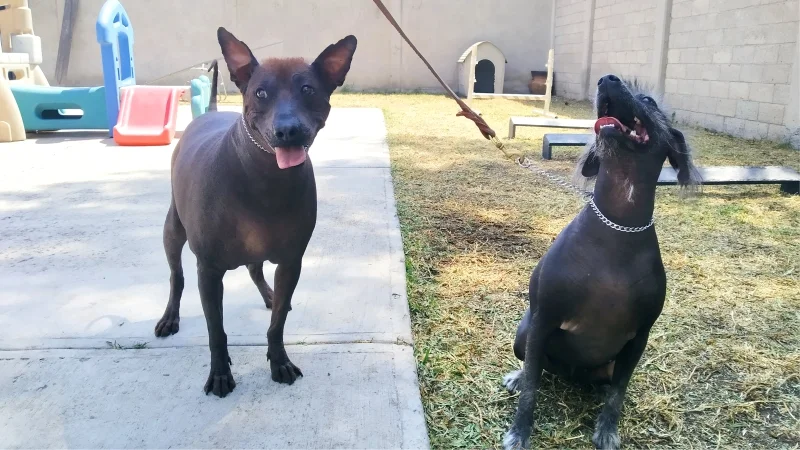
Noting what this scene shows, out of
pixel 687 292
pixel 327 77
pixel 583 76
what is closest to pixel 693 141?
pixel 327 77

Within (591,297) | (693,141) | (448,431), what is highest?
(693,141)

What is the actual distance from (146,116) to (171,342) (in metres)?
5.67

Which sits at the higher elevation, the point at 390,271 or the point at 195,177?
the point at 195,177

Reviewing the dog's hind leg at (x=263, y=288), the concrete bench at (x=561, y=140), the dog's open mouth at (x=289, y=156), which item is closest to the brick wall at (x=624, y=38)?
the concrete bench at (x=561, y=140)

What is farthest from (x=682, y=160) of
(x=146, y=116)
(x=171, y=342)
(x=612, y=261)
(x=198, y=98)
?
(x=198, y=98)

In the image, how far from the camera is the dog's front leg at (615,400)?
200 cm

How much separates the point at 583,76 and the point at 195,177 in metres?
13.0

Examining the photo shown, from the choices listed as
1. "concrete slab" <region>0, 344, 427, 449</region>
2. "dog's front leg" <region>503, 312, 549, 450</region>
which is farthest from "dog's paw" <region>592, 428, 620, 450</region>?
"concrete slab" <region>0, 344, 427, 449</region>

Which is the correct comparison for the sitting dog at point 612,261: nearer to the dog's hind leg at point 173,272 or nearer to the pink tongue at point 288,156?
the pink tongue at point 288,156

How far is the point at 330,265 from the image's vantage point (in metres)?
3.54

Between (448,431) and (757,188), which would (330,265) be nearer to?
(448,431)

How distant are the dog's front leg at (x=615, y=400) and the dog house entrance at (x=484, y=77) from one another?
45.9 ft

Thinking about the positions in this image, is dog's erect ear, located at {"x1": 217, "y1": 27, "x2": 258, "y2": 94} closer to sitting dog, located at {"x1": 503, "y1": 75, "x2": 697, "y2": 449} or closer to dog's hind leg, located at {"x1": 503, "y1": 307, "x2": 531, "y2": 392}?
sitting dog, located at {"x1": 503, "y1": 75, "x2": 697, "y2": 449}

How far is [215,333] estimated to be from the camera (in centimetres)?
227
